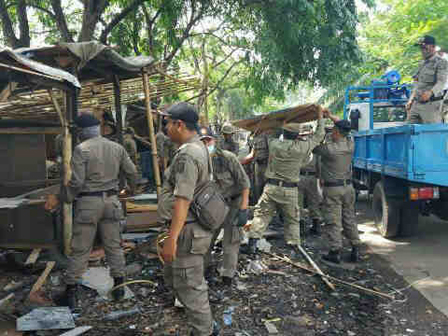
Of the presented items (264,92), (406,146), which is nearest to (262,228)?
(406,146)

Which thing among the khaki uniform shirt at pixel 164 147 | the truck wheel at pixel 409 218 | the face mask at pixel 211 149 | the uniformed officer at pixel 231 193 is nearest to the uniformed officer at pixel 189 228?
the face mask at pixel 211 149

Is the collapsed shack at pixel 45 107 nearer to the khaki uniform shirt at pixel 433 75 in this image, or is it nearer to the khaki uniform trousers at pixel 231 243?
the khaki uniform trousers at pixel 231 243

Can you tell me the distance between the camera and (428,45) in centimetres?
595

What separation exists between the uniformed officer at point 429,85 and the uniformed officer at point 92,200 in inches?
183

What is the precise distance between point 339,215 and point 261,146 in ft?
8.17

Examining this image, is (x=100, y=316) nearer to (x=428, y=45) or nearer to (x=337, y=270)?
(x=337, y=270)

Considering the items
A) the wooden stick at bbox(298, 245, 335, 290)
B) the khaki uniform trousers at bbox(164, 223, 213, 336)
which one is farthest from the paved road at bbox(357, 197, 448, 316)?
the khaki uniform trousers at bbox(164, 223, 213, 336)

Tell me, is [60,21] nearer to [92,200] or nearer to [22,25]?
[22,25]

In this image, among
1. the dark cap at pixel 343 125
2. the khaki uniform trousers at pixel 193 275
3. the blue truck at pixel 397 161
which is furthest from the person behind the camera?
the dark cap at pixel 343 125

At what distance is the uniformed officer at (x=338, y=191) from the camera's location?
17.8ft

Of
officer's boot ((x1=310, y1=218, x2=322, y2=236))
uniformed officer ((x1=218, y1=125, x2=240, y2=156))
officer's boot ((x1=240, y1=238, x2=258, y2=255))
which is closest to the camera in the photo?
officer's boot ((x1=240, y1=238, x2=258, y2=255))

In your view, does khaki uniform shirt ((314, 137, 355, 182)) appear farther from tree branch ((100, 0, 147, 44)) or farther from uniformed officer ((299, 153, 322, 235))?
tree branch ((100, 0, 147, 44))

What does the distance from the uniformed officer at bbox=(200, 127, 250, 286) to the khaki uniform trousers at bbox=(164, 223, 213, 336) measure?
5.10ft

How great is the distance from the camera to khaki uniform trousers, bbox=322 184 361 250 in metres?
5.40
